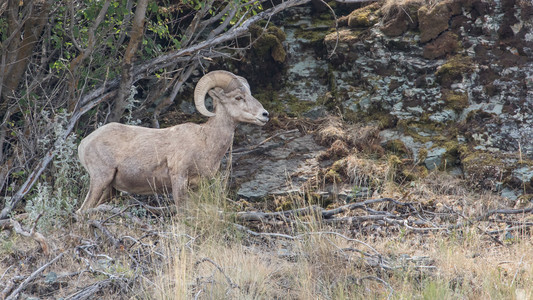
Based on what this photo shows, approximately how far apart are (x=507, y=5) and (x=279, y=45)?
3602 millimetres

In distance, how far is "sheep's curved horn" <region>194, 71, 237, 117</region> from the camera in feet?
25.2

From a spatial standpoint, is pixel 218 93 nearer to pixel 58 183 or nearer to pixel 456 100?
pixel 58 183

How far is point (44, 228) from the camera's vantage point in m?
7.12

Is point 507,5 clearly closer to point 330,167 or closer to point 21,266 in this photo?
point 330,167

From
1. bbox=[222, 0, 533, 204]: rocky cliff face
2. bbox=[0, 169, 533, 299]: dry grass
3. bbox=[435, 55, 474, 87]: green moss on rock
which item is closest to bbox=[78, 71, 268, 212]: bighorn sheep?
bbox=[0, 169, 533, 299]: dry grass

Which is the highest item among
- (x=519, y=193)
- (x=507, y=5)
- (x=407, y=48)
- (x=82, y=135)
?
(x=507, y=5)

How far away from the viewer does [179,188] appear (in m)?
7.32

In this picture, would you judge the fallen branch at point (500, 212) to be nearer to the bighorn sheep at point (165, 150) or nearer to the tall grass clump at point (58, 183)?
the bighorn sheep at point (165, 150)

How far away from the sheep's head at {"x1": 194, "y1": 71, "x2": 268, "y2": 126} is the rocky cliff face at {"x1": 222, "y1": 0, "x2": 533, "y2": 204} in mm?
1452

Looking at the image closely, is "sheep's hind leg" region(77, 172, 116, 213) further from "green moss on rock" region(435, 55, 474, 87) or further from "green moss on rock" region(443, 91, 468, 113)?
"green moss on rock" region(435, 55, 474, 87)

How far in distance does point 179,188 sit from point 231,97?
52.1 inches

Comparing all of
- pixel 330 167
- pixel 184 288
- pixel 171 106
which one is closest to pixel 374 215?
pixel 330 167

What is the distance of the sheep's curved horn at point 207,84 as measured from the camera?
7.67m

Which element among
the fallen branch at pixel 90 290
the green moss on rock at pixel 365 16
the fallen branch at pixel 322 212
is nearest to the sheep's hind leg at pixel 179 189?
the fallen branch at pixel 322 212
